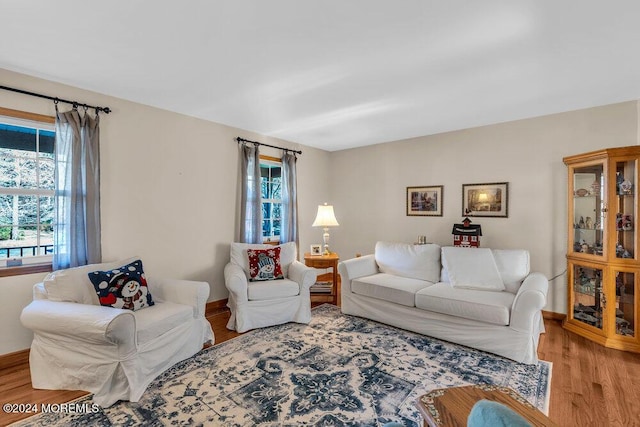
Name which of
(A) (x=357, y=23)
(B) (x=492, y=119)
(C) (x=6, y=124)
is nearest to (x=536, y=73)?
(B) (x=492, y=119)

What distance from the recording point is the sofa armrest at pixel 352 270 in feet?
12.3

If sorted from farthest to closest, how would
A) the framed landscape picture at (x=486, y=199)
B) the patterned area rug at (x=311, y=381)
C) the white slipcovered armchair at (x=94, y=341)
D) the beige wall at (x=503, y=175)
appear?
the framed landscape picture at (x=486, y=199) < the beige wall at (x=503, y=175) < the white slipcovered armchair at (x=94, y=341) < the patterned area rug at (x=311, y=381)

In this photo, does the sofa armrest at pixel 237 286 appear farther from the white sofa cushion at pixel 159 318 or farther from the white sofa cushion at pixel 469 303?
the white sofa cushion at pixel 469 303

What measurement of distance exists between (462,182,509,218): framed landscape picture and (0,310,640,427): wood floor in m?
1.63

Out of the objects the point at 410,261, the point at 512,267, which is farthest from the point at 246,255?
the point at 512,267

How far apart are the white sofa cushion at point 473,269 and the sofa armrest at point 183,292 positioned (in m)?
2.60

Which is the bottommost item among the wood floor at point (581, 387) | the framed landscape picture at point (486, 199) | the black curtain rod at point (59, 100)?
the wood floor at point (581, 387)

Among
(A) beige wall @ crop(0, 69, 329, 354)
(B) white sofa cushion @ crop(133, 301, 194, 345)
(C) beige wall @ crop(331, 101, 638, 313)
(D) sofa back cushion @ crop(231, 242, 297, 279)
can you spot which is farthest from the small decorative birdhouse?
(B) white sofa cushion @ crop(133, 301, 194, 345)

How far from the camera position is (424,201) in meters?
4.56

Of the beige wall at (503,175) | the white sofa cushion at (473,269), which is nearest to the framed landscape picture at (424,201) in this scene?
the beige wall at (503,175)

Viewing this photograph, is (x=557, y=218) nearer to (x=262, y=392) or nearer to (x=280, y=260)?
(x=280, y=260)

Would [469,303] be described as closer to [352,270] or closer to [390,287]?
[390,287]

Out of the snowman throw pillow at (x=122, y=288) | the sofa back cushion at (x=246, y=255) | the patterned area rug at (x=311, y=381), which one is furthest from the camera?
the sofa back cushion at (x=246, y=255)

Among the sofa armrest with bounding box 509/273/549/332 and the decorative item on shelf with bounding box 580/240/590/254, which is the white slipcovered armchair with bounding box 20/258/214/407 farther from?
the decorative item on shelf with bounding box 580/240/590/254
